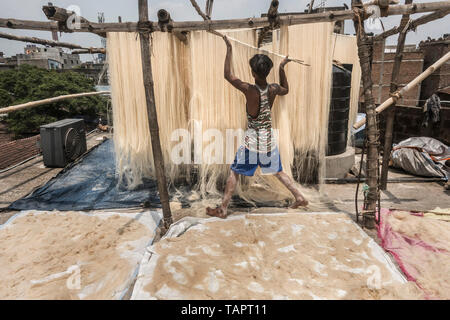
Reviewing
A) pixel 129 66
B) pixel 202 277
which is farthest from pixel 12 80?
pixel 202 277

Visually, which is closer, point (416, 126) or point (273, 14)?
point (273, 14)

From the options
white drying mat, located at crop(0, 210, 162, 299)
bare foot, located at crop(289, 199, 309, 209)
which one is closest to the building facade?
white drying mat, located at crop(0, 210, 162, 299)

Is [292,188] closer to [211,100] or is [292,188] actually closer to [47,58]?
[211,100]

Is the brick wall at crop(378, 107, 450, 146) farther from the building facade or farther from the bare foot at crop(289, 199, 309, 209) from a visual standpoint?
the building facade

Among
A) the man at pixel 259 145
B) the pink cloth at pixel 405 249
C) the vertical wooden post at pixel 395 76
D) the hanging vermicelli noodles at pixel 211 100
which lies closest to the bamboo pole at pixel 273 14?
the man at pixel 259 145

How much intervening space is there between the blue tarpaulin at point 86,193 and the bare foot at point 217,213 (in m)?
0.78

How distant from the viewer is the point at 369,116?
10.2ft

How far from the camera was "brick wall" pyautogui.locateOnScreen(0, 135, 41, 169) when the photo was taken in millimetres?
5875

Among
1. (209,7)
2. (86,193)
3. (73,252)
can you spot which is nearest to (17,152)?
(86,193)

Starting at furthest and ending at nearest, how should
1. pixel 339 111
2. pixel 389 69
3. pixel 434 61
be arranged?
1. pixel 389 69
2. pixel 434 61
3. pixel 339 111

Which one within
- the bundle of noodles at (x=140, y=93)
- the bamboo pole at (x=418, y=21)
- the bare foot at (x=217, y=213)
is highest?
the bamboo pole at (x=418, y=21)

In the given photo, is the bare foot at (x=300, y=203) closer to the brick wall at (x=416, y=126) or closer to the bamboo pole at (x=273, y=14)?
the bamboo pole at (x=273, y=14)

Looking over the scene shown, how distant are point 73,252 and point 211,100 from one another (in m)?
2.46

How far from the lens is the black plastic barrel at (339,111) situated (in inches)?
183
